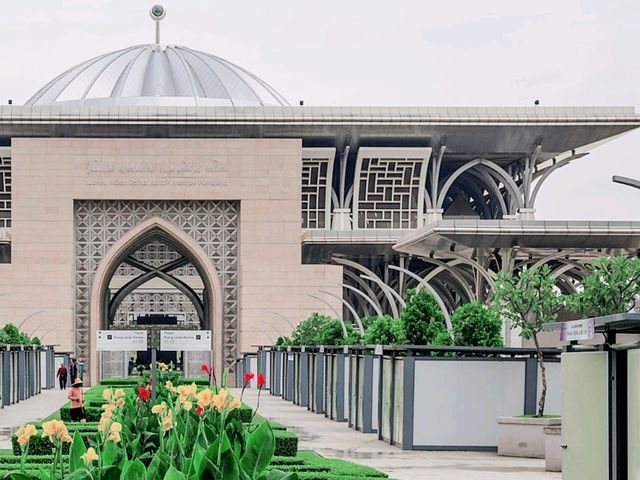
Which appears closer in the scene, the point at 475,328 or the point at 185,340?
the point at 475,328

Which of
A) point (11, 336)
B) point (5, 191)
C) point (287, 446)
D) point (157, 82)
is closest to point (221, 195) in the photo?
point (5, 191)

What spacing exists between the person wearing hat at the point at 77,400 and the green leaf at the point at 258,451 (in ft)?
57.5

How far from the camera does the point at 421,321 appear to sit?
31.4 m

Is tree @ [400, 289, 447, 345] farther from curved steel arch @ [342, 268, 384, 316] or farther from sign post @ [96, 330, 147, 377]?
curved steel arch @ [342, 268, 384, 316]

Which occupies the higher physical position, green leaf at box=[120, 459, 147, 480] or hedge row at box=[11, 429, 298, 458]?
green leaf at box=[120, 459, 147, 480]

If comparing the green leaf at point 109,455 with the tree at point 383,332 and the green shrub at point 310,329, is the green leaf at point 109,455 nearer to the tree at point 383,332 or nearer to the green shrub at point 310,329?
the tree at point 383,332

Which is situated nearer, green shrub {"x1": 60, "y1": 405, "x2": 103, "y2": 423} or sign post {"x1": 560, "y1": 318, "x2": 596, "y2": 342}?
Answer: sign post {"x1": 560, "y1": 318, "x2": 596, "y2": 342}

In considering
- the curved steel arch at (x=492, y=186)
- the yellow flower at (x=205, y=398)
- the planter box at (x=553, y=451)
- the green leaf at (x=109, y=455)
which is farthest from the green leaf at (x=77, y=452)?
the curved steel arch at (x=492, y=186)

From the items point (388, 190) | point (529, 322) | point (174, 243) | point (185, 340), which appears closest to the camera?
point (529, 322)

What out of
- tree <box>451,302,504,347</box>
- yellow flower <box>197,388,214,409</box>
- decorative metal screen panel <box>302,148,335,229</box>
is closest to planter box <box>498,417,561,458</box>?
tree <box>451,302,504,347</box>

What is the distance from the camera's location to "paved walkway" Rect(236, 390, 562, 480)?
19.9 meters

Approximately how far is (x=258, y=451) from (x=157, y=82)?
83704mm

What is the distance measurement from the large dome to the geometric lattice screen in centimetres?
1578

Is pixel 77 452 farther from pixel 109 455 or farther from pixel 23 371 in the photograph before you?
pixel 23 371
